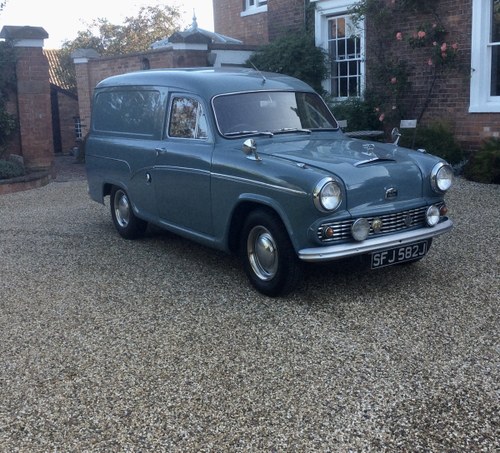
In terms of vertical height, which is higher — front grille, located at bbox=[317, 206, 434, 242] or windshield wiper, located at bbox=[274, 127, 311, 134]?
windshield wiper, located at bbox=[274, 127, 311, 134]

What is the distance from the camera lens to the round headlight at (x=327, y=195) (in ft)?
16.3

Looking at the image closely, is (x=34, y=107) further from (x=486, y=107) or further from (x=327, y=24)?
(x=486, y=107)

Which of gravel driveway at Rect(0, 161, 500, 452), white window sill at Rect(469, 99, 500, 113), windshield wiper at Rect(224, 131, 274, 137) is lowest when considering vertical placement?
gravel driveway at Rect(0, 161, 500, 452)

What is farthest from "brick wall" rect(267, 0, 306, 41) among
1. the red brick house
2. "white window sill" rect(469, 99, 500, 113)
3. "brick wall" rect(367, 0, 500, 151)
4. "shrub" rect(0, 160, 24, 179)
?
"shrub" rect(0, 160, 24, 179)

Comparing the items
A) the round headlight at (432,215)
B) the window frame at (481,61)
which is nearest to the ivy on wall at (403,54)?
the window frame at (481,61)

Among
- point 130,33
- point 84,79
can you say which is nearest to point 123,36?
point 130,33

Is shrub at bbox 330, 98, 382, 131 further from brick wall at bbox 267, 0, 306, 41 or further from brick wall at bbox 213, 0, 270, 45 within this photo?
brick wall at bbox 213, 0, 270, 45

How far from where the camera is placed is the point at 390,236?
5336 mm

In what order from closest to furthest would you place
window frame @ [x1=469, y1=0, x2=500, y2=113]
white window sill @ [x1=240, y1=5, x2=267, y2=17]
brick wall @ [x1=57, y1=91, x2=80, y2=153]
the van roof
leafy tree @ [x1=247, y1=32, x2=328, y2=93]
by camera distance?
the van roof < window frame @ [x1=469, y1=0, x2=500, y2=113] < leafy tree @ [x1=247, y1=32, x2=328, y2=93] < white window sill @ [x1=240, y1=5, x2=267, y2=17] < brick wall @ [x1=57, y1=91, x2=80, y2=153]

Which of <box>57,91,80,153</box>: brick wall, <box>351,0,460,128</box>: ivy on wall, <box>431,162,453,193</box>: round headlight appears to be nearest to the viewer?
<box>431,162,453,193</box>: round headlight

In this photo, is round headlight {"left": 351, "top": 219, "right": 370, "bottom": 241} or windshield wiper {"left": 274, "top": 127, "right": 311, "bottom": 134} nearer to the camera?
round headlight {"left": 351, "top": 219, "right": 370, "bottom": 241}

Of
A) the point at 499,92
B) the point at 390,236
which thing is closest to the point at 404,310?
the point at 390,236

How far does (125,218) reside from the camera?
319 inches

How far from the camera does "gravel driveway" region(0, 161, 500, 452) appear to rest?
347cm
